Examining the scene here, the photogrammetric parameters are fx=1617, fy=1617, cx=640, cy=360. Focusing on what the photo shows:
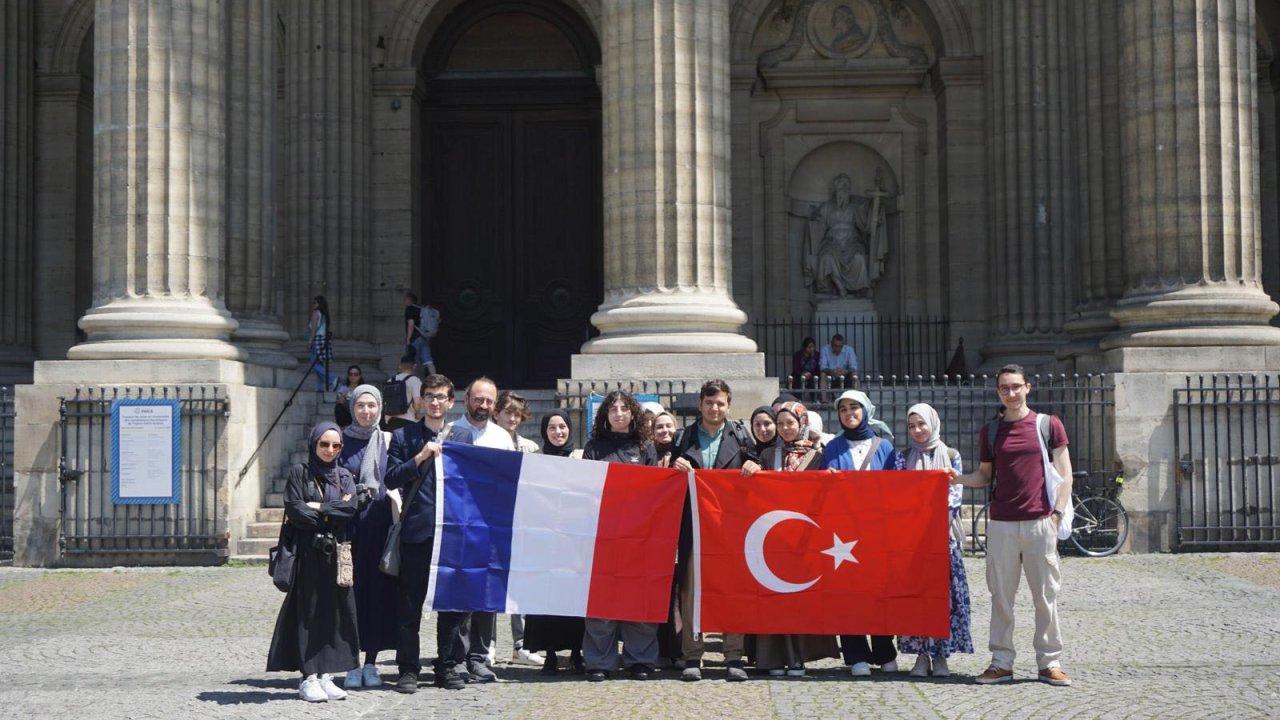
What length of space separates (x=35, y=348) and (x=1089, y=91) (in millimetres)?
16604

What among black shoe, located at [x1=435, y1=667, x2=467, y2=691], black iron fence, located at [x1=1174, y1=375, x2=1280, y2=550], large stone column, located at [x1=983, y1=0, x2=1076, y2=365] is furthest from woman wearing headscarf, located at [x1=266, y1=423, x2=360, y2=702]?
large stone column, located at [x1=983, y1=0, x2=1076, y2=365]

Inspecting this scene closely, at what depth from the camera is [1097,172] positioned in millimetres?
20625

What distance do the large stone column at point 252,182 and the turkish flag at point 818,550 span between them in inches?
436

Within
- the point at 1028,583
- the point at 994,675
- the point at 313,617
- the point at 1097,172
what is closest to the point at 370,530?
the point at 313,617

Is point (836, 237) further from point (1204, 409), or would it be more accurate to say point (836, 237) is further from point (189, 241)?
point (189, 241)

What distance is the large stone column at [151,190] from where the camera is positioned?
18250mm

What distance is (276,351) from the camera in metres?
20.8

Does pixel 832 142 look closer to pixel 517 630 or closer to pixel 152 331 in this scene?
pixel 152 331

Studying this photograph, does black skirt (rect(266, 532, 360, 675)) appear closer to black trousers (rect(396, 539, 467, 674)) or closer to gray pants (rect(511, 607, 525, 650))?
black trousers (rect(396, 539, 467, 674))

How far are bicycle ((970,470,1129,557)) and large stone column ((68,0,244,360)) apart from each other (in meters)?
9.16

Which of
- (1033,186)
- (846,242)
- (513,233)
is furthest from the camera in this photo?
(513,233)

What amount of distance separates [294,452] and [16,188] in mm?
8855

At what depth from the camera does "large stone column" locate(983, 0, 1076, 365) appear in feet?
77.5

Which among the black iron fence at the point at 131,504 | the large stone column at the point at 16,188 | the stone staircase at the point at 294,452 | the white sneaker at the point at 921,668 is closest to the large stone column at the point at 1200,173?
the stone staircase at the point at 294,452
